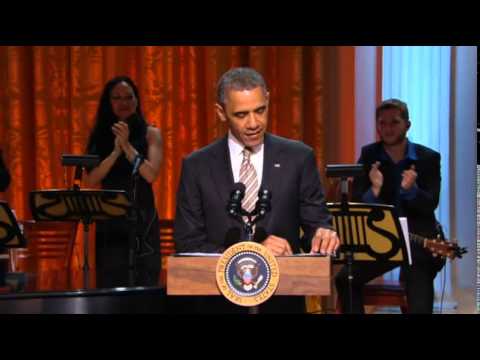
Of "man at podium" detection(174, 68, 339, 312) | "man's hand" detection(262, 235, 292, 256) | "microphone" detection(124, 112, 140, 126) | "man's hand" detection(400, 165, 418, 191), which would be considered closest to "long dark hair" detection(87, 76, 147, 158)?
"microphone" detection(124, 112, 140, 126)

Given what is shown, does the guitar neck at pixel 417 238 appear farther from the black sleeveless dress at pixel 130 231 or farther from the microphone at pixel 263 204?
the microphone at pixel 263 204

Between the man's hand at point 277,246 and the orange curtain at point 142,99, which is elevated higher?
the orange curtain at point 142,99

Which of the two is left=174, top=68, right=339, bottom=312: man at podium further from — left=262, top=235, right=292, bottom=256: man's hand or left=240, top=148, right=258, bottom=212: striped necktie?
left=262, top=235, right=292, bottom=256: man's hand

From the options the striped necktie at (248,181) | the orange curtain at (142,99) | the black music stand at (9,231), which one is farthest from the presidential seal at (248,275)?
the orange curtain at (142,99)

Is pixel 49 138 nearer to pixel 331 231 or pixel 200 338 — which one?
pixel 331 231

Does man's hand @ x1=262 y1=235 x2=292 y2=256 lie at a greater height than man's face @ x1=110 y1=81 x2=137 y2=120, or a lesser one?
lesser

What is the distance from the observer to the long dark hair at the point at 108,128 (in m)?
5.93

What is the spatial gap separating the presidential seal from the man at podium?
441 mm

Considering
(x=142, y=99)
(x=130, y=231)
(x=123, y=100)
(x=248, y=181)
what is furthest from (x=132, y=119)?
(x=248, y=181)

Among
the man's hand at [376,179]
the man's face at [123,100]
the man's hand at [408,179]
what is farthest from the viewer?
the man's face at [123,100]

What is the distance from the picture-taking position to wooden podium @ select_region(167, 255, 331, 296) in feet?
9.06

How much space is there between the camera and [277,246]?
9.92 ft

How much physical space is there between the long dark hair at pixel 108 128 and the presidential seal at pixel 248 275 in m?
3.26

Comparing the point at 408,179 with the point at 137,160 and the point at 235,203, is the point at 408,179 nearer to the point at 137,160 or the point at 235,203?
the point at 137,160
